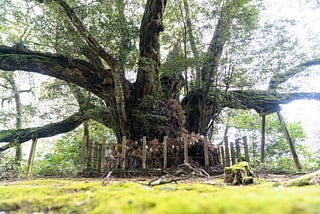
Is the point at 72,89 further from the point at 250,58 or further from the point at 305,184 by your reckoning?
the point at 305,184

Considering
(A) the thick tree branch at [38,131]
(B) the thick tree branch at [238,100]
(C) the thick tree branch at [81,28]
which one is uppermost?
(C) the thick tree branch at [81,28]

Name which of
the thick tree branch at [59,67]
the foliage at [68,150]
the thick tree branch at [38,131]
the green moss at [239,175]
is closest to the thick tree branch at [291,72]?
the thick tree branch at [59,67]

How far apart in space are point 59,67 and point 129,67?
77.6 inches

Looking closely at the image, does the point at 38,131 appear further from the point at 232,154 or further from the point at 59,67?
the point at 232,154

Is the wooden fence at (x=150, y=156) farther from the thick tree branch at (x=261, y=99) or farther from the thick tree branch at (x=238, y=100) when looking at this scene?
the thick tree branch at (x=261, y=99)

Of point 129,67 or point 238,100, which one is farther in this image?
point 238,100

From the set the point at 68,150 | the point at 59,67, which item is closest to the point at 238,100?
the point at 59,67

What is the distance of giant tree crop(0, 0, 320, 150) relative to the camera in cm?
488

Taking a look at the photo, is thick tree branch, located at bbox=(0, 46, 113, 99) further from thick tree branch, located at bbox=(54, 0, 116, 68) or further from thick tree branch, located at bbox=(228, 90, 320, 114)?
thick tree branch, located at bbox=(228, 90, 320, 114)

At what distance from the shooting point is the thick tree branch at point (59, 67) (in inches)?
230

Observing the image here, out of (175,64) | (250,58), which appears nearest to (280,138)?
(250,58)

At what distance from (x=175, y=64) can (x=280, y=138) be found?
747cm

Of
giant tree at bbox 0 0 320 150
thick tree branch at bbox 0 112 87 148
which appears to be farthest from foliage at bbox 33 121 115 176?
giant tree at bbox 0 0 320 150

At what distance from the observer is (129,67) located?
19.2 ft
